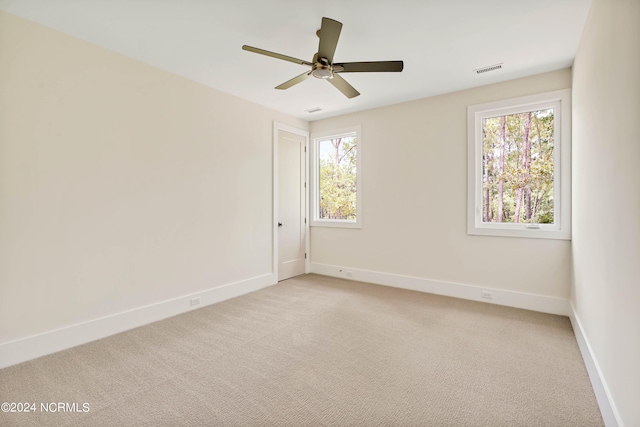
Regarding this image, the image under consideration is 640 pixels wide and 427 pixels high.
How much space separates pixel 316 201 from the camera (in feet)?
17.6

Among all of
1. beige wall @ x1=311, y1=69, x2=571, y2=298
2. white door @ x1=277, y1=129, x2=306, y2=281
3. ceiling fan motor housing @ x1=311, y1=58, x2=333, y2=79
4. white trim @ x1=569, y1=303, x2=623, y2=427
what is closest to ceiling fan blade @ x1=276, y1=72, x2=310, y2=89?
ceiling fan motor housing @ x1=311, y1=58, x2=333, y2=79

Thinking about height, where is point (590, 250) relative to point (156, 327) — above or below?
above

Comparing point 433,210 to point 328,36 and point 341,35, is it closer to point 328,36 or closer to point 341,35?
point 341,35

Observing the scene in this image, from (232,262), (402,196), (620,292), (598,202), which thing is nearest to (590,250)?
(598,202)

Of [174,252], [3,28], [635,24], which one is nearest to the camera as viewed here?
[635,24]

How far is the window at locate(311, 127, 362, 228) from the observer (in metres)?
4.84

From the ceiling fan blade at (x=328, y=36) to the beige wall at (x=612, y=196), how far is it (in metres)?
A: 1.47

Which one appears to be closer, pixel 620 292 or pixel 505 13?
pixel 620 292

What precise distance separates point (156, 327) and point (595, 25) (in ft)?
14.6

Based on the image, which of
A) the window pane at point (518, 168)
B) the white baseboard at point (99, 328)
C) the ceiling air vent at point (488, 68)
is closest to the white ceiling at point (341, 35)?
the ceiling air vent at point (488, 68)

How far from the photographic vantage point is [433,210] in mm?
4051

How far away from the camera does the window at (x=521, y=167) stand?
3236 millimetres

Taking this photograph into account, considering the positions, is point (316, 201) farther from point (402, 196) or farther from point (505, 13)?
point (505, 13)

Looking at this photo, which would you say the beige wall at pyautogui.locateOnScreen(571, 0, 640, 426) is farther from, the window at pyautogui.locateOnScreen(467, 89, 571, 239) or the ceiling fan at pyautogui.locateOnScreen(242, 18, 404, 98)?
the ceiling fan at pyautogui.locateOnScreen(242, 18, 404, 98)
